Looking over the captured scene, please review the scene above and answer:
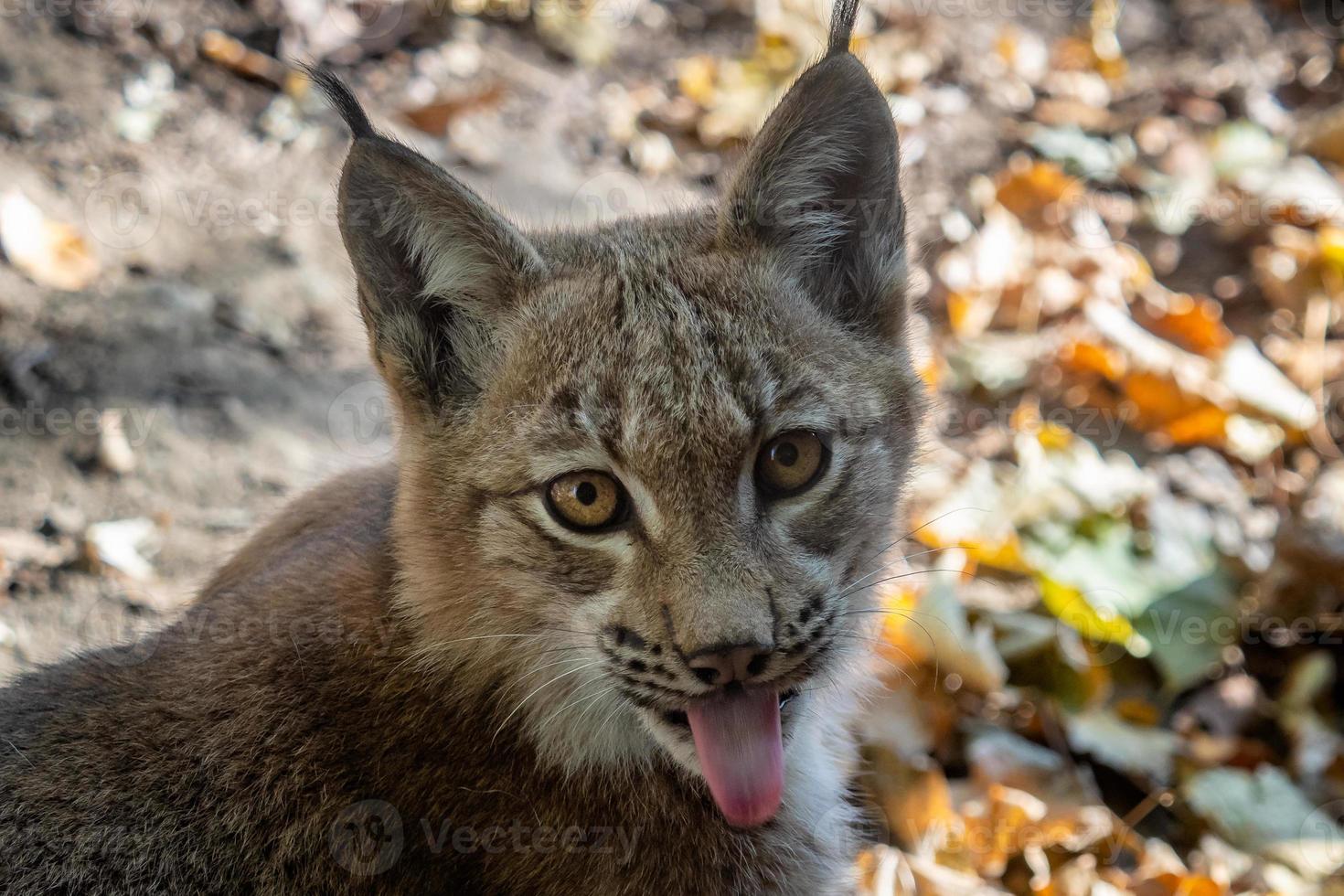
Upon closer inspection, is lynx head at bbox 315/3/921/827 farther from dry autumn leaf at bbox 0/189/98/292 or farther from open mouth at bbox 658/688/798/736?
dry autumn leaf at bbox 0/189/98/292

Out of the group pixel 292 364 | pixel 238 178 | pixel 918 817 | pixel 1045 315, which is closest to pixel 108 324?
pixel 292 364

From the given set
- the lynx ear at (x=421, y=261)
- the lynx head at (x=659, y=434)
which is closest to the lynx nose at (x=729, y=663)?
the lynx head at (x=659, y=434)

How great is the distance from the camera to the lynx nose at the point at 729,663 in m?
2.61

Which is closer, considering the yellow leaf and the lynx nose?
the lynx nose

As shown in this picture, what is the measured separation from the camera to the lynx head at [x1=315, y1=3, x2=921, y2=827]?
9.11 ft

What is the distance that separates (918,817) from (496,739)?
166 cm

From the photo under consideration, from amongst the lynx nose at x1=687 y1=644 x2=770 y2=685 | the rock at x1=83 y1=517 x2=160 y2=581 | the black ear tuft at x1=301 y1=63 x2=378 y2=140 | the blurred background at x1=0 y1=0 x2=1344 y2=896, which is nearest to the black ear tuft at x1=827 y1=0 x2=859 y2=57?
the blurred background at x1=0 y1=0 x2=1344 y2=896

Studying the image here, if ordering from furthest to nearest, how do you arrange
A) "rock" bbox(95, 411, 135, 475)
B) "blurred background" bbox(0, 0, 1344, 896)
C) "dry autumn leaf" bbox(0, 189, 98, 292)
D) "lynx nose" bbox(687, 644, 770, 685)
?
1. "dry autumn leaf" bbox(0, 189, 98, 292)
2. "rock" bbox(95, 411, 135, 475)
3. "blurred background" bbox(0, 0, 1344, 896)
4. "lynx nose" bbox(687, 644, 770, 685)

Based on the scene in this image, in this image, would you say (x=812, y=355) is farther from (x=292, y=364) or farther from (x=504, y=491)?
(x=292, y=364)

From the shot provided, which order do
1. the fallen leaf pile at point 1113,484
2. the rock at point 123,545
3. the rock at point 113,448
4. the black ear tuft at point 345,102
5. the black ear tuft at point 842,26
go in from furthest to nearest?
the rock at point 113,448 < the rock at point 123,545 < the fallen leaf pile at point 1113,484 < the black ear tuft at point 842,26 < the black ear tuft at point 345,102

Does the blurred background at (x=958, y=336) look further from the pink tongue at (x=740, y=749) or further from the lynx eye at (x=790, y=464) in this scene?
the pink tongue at (x=740, y=749)

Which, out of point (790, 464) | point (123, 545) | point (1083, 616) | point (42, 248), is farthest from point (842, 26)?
point (42, 248)

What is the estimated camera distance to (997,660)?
14.6ft

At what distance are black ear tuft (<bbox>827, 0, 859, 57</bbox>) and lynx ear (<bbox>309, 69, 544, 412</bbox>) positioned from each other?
3.16 feet
